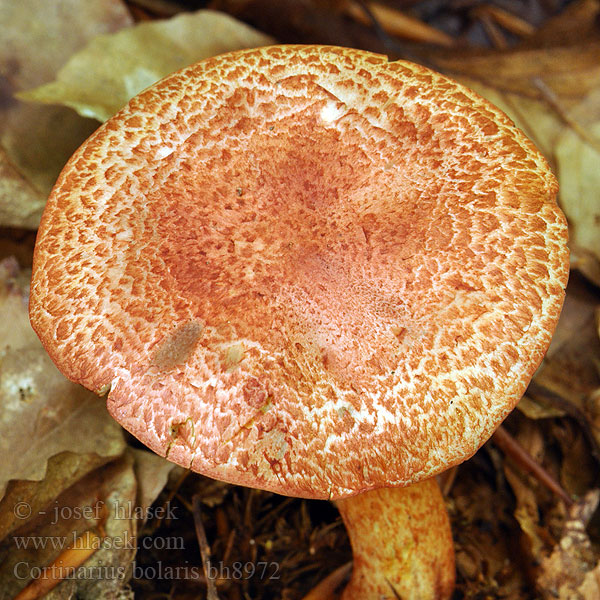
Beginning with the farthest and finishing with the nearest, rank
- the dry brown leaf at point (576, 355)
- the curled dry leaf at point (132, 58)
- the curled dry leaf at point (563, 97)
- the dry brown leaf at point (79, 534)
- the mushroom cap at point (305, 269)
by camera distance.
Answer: the curled dry leaf at point (563, 97)
the dry brown leaf at point (576, 355)
the curled dry leaf at point (132, 58)
the dry brown leaf at point (79, 534)
the mushroom cap at point (305, 269)

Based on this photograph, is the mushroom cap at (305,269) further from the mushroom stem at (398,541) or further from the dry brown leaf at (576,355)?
the dry brown leaf at (576,355)

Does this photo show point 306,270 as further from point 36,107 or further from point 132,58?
point 36,107

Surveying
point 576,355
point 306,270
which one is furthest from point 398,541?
point 576,355

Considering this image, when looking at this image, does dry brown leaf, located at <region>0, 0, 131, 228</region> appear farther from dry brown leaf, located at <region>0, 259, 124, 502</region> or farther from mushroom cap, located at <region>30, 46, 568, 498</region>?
mushroom cap, located at <region>30, 46, 568, 498</region>

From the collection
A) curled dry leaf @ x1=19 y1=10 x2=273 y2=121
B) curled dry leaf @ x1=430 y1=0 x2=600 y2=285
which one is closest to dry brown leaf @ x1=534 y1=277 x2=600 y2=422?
curled dry leaf @ x1=430 y1=0 x2=600 y2=285

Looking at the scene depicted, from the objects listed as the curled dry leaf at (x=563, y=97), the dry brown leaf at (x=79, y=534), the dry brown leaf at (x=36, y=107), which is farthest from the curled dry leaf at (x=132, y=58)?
the dry brown leaf at (x=79, y=534)
